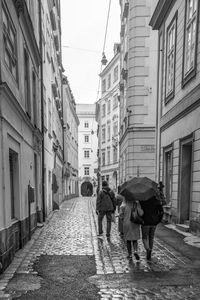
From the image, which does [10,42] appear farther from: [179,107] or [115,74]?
[115,74]

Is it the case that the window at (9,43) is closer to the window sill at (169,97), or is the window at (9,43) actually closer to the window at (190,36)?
the window at (190,36)

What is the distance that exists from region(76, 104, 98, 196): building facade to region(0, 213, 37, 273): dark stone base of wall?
183 ft

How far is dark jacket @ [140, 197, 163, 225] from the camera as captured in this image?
6520mm

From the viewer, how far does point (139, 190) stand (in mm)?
6391

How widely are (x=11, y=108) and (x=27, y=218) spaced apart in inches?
135

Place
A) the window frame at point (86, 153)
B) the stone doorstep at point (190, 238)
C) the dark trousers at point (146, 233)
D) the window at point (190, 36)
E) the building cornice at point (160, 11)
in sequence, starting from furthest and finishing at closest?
the window frame at point (86, 153) < the building cornice at point (160, 11) < the window at point (190, 36) < the stone doorstep at point (190, 238) < the dark trousers at point (146, 233)

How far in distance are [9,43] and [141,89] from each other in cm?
1241

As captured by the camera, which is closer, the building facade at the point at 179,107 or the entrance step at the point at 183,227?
the building facade at the point at 179,107

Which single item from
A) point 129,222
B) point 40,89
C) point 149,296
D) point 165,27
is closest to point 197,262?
point 129,222

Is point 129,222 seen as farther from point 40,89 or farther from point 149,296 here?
point 40,89

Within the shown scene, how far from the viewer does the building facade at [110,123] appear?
39.1m

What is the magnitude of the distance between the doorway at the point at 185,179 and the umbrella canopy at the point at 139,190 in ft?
16.2

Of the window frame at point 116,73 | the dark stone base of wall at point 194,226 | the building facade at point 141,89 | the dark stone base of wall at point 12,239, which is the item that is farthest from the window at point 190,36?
the window frame at point 116,73

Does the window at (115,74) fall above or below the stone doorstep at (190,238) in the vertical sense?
above
